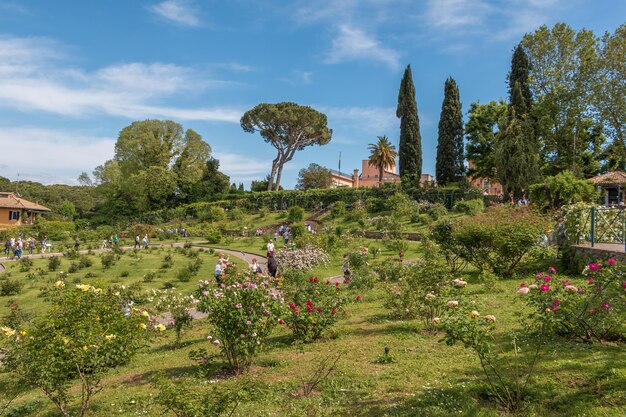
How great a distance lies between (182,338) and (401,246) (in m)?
12.4

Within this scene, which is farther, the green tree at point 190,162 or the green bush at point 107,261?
the green tree at point 190,162

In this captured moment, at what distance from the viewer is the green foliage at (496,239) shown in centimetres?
1190

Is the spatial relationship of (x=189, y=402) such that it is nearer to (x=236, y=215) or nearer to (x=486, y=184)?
(x=236, y=215)

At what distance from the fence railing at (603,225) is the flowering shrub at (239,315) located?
31.2 feet

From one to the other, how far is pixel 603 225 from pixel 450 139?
29.5 m

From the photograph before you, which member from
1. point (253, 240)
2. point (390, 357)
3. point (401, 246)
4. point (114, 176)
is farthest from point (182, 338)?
point (114, 176)

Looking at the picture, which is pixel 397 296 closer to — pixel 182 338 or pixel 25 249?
pixel 182 338

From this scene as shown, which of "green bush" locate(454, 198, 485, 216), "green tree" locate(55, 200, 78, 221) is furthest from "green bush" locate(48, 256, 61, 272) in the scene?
"green tree" locate(55, 200, 78, 221)

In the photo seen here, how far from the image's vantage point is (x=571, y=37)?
3409cm

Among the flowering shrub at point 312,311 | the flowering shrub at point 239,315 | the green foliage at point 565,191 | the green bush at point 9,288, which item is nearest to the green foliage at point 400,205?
the green foliage at point 565,191

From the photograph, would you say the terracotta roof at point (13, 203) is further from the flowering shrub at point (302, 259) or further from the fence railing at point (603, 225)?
the fence railing at point (603, 225)

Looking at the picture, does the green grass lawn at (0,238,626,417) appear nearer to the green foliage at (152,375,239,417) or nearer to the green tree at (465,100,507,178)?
the green foliage at (152,375,239,417)

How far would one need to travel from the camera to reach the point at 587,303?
5.91 meters

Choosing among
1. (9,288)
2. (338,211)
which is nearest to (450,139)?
(338,211)
